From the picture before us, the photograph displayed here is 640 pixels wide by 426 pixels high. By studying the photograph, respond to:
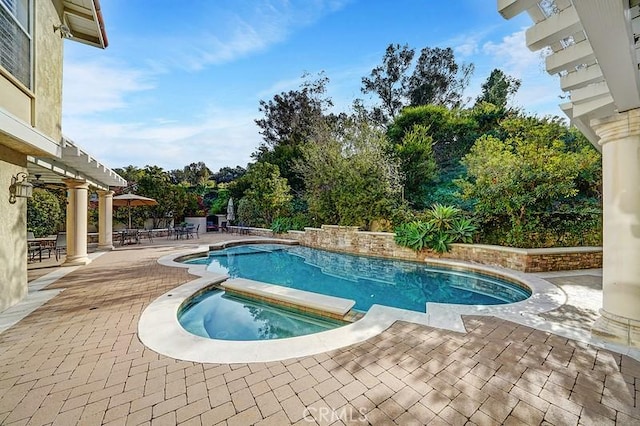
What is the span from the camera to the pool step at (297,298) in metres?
5.07

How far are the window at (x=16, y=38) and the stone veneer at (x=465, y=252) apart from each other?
11.4 m

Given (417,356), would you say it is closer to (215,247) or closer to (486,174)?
(486,174)

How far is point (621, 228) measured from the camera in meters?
3.57

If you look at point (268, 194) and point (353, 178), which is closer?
point (353, 178)

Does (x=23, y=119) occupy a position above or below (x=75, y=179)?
above

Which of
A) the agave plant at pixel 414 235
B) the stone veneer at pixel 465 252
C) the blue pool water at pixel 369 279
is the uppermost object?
the agave plant at pixel 414 235

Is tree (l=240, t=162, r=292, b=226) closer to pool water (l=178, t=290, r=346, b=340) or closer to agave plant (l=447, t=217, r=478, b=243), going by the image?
agave plant (l=447, t=217, r=478, b=243)

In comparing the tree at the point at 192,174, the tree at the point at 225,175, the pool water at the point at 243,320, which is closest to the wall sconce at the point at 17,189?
the pool water at the point at 243,320

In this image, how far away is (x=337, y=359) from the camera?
3254mm

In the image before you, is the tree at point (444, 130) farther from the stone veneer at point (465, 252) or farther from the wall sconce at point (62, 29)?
the wall sconce at point (62, 29)

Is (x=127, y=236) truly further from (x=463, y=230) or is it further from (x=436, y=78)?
(x=436, y=78)

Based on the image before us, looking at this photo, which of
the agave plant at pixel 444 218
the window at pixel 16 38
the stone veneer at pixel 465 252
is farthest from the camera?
the agave plant at pixel 444 218

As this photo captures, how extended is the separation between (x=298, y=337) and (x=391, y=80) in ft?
83.5

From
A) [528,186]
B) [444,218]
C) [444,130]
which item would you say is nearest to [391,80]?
[444,130]
